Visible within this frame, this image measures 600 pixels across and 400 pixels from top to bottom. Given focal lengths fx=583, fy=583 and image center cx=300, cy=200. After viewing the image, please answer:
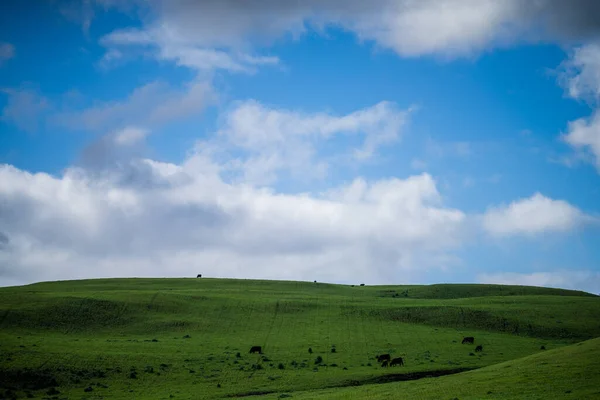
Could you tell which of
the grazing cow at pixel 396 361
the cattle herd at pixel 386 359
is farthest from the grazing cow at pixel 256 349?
the grazing cow at pixel 396 361

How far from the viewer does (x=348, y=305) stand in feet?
279

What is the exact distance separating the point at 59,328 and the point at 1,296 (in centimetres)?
1597

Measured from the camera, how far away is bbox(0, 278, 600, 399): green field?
3866 centimetres

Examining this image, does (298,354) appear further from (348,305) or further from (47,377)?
(348,305)

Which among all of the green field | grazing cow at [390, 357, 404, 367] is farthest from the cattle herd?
the green field

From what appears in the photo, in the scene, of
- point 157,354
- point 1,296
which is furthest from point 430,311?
point 1,296

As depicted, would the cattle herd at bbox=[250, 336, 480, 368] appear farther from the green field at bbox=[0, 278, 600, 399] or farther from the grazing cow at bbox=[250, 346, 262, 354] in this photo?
the green field at bbox=[0, 278, 600, 399]

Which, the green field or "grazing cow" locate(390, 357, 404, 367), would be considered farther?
"grazing cow" locate(390, 357, 404, 367)

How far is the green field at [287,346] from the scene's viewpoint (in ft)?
127

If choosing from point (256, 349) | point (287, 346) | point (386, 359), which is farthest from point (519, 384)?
point (287, 346)

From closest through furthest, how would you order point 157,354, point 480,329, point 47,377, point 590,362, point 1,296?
point 590,362
point 47,377
point 157,354
point 480,329
point 1,296

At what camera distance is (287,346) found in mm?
60531

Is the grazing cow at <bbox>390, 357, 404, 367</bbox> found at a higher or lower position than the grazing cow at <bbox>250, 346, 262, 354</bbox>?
lower

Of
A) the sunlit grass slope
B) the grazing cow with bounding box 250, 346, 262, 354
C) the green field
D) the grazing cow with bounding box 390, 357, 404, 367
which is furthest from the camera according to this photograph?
the grazing cow with bounding box 250, 346, 262, 354
